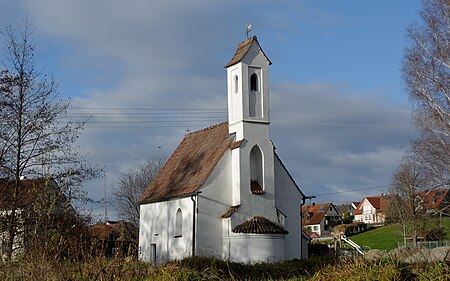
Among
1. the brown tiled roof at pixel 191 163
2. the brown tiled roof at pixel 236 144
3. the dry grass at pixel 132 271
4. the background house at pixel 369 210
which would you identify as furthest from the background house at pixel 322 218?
the dry grass at pixel 132 271

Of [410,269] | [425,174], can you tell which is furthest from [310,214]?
[410,269]

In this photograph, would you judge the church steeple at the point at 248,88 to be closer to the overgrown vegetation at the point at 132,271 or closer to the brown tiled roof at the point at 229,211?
the brown tiled roof at the point at 229,211

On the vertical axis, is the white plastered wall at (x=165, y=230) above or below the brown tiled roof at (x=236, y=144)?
below

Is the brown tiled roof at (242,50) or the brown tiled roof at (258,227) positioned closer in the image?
the brown tiled roof at (258,227)

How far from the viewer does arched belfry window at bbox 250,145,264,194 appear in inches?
1388

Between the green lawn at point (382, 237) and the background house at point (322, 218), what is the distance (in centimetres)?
2308

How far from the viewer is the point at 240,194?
34.3m

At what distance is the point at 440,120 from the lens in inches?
1174

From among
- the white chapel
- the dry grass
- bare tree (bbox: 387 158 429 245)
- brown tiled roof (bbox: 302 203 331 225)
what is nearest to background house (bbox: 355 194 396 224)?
brown tiled roof (bbox: 302 203 331 225)

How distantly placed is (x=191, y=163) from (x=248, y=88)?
643cm

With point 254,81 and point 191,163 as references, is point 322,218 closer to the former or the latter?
point 191,163

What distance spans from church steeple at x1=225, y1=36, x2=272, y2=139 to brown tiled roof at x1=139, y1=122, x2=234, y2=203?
151 centimetres

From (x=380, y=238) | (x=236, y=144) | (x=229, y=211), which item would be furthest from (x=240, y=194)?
(x=380, y=238)

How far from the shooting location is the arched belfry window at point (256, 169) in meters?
35.2
